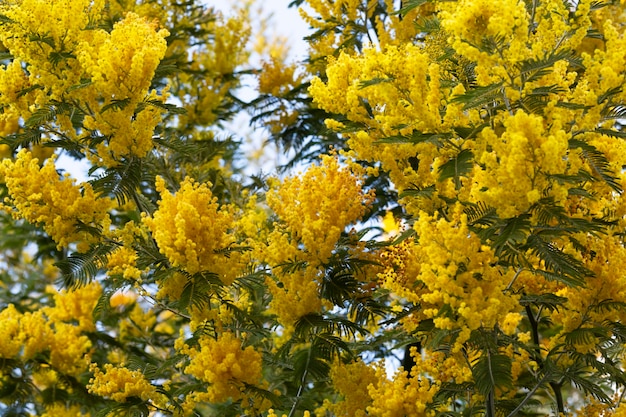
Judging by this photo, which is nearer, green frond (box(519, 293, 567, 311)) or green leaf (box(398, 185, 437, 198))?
green leaf (box(398, 185, 437, 198))

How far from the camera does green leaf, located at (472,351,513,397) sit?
4188mm

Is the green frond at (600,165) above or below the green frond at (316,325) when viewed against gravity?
above

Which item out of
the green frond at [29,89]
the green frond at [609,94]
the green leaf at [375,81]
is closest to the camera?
Result: the green frond at [609,94]

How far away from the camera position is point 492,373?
423 cm

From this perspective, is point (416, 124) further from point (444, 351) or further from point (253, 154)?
point (253, 154)

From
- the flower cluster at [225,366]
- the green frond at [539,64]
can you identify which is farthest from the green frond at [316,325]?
the green frond at [539,64]

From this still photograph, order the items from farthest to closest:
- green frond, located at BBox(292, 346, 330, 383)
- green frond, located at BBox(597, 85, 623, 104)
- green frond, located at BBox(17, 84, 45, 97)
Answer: green frond, located at BBox(17, 84, 45, 97) < green frond, located at BBox(292, 346, 330, 383) < green frond, located at BBox(597, 85, 623, 104)

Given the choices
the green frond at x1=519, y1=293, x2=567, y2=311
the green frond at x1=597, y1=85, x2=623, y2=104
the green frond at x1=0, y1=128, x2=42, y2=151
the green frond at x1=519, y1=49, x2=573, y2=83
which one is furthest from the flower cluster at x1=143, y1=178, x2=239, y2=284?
the green frond at x1=597, y1=85, x2=623, y2=104

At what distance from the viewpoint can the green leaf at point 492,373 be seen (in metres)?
4.19

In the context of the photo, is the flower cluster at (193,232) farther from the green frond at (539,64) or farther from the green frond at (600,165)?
the green frond at (600,165)

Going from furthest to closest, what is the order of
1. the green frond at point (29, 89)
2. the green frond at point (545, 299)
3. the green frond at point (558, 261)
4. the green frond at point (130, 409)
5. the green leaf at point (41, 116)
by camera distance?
the green frond at point (29, 89) < the green leaf at point (41, 116) < the green frond at point (130, 409) < the green frond at point (545, 299) < the green frond at point (558, 261)

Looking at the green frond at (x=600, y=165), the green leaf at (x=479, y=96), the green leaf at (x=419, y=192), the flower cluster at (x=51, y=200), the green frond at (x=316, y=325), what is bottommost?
the green frond at (x=316, y=325)

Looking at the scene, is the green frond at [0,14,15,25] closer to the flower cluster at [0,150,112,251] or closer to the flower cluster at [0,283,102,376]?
the flower cluster at [0,150,112,251]

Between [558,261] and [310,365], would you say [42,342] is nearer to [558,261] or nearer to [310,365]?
[310,365]
